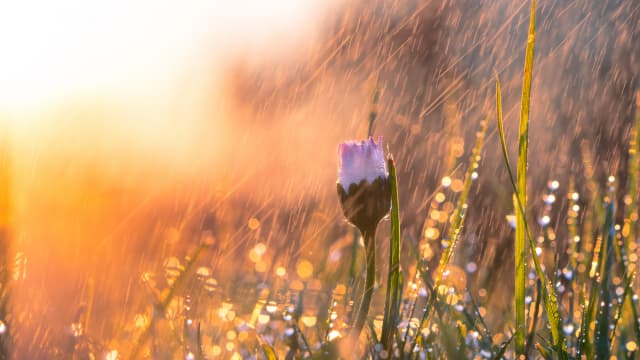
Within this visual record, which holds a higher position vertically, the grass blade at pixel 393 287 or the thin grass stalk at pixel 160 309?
the grass blade at pixel 393 287

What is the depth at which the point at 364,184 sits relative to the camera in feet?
3.51

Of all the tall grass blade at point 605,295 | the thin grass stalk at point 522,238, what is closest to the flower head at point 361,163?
the thin grass stalk at point 522,238

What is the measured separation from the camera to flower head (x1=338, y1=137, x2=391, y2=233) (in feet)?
3.49

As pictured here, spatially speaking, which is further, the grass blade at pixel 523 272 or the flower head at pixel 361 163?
the flower head at pixel 361 163

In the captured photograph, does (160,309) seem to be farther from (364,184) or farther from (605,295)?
(605,295)

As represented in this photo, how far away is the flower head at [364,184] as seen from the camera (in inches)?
41.9

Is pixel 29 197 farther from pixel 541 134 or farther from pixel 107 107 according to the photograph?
pixel 541 134

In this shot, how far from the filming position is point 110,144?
3.06 metres

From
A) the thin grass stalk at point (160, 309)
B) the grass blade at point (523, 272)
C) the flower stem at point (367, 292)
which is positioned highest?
the grass blade at point (523, 272)

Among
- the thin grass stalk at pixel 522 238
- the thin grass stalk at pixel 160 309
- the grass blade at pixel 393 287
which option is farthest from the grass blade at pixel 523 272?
the thin grass stalk at pixel 160 309

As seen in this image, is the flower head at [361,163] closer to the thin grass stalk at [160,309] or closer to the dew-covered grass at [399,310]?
the dew-covered grass at [399,310]

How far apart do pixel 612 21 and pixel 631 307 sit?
12.2 ft

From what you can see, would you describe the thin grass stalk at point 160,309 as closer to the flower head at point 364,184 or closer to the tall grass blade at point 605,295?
the flower head at point 364,184

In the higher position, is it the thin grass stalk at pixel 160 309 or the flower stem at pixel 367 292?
the flower stem at pixel 367 292
